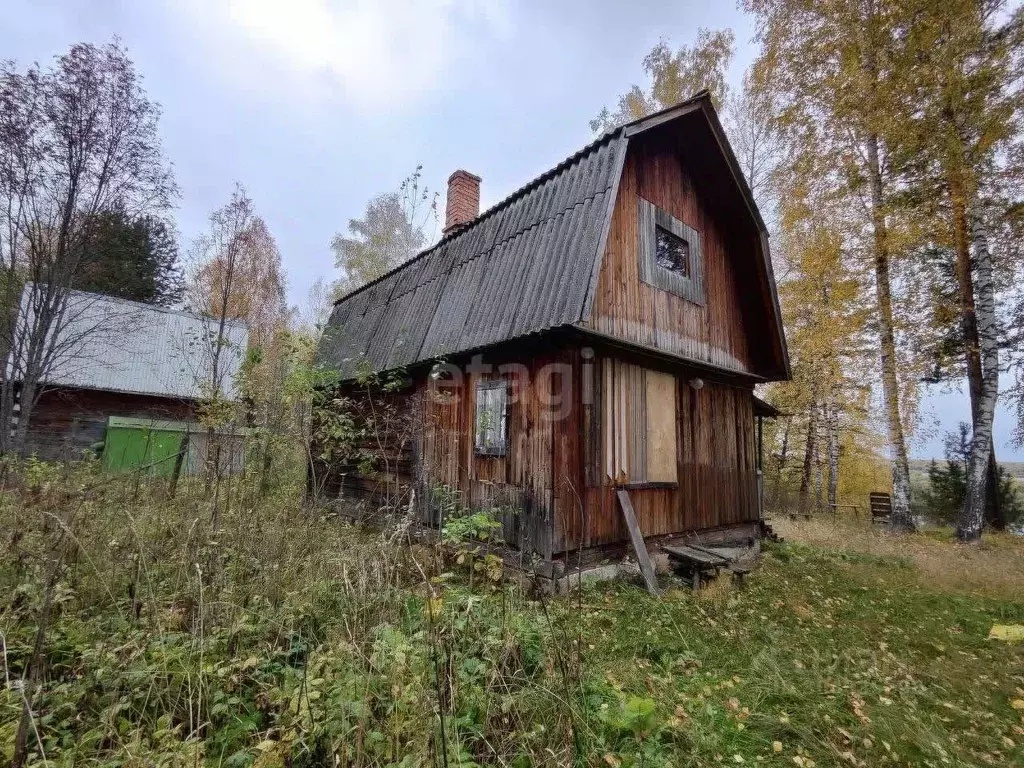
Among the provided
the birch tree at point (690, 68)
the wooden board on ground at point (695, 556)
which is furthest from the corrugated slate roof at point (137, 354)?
the birch tree at point (690, 68)

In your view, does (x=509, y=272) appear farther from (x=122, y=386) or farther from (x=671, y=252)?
(x=122, y=386)

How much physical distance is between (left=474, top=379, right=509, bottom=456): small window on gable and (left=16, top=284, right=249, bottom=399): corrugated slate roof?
38.1 feet

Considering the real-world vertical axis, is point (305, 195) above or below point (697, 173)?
above

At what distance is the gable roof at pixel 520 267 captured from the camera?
560 centimetres

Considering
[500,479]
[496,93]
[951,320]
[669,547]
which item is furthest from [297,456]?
[496,93]

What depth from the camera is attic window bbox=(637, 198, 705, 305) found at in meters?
7.03

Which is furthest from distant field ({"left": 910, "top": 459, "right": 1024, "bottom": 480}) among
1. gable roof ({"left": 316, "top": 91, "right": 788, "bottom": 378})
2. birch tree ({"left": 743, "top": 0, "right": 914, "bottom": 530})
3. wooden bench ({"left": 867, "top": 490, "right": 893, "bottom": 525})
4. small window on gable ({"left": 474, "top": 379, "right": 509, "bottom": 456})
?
small window on gable ({"left": 474, "top": 379, "right": 509, "bottom": 456})

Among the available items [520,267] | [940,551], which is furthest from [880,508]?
[520,267]

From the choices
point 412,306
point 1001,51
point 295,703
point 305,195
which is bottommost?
point 295,703

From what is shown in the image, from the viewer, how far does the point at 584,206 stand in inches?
234

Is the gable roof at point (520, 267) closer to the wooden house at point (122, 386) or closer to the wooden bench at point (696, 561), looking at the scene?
the wooden bench at point (696, 561)

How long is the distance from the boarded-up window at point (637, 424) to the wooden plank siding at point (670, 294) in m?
0.53

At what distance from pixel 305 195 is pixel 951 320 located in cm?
4843

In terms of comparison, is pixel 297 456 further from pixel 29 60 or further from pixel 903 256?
pixel 903 256
